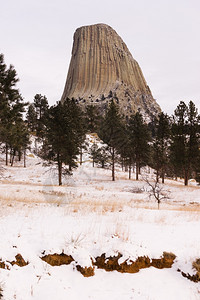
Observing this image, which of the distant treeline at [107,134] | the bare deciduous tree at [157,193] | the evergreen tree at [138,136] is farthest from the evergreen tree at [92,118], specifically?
the bare deciduous tree at [157,193]

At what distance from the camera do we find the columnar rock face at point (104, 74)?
124812 millimetres

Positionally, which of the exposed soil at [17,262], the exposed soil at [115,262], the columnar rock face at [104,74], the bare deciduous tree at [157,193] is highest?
the columnar rock face at [104,74]

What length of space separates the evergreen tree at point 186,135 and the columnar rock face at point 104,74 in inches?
3550

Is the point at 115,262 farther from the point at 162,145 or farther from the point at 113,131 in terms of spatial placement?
the point at 162,145

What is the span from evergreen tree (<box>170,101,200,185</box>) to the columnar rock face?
296 ft

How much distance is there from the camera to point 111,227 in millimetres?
6059

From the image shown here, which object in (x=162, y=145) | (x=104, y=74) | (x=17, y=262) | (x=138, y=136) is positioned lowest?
(x=17, y=262)

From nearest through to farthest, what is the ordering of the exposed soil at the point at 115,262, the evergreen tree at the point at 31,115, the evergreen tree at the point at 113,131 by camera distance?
the exposed soil at the point at 115,262
the evergreen tree at the point at 113,131
the evergreen tree at the point at 31,115

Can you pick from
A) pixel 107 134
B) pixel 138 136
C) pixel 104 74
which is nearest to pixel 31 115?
pixel 107 134

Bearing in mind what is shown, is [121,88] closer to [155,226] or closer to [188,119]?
[188,119]

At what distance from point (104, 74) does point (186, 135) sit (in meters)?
114

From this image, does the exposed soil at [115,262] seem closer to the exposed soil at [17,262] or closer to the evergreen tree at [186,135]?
the exposed soil at [17,262]

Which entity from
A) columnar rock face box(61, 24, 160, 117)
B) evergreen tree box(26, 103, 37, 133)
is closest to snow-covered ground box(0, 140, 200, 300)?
evergreen tree box(26, 103, 37, 133)

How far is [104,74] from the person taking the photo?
132125mm
